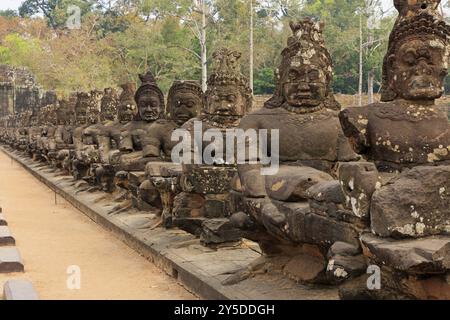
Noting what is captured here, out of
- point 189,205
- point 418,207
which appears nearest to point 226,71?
point 189,205

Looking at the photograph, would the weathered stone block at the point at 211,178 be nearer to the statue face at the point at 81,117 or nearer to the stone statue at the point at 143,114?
→ the stone statue at the point at 143,114

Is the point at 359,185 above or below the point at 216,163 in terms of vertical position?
above

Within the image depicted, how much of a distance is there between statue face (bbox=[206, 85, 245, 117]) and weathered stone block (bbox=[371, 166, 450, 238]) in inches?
164

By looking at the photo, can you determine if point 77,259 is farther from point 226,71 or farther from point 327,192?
point 327,192

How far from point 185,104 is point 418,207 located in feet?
21.0

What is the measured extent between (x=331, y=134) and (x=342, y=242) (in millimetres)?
1720

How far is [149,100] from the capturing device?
476 inches

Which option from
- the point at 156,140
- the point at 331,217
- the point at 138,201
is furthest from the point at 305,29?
the point at 138,201

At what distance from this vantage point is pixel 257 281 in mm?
6266

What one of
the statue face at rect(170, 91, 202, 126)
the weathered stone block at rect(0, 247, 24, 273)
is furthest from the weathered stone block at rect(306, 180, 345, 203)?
the statue face at rect(170, 91, 202, 126)

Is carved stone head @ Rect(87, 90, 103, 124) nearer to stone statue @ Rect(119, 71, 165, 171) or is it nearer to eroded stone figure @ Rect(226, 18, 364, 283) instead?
stone statue @ Rect(119, 71, 165, 171)

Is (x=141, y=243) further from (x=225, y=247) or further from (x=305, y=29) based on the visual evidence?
(x=305, y=29)

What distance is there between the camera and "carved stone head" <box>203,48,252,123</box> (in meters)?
8.23

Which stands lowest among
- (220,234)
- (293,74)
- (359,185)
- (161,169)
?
(220,234)
